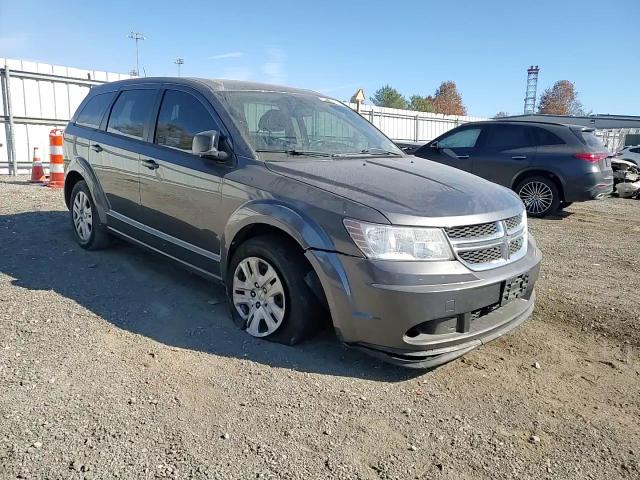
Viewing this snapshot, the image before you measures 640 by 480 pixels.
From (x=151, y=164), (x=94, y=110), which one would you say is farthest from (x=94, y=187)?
(x=151, y=164)

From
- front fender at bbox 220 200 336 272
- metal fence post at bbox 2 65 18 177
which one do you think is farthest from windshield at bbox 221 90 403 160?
metal fence post at bbox 2 65 18 177

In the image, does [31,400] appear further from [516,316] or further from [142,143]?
Answer: [516,316]

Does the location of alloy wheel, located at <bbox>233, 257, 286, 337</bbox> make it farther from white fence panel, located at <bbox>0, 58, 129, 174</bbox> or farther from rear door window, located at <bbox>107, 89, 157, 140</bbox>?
white fence panel, located at <bbox>0, 58, 129, 174</bbox>

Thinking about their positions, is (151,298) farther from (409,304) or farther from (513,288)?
(513,288)

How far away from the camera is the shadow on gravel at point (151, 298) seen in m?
3.44

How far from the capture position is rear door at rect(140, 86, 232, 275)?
394 cm

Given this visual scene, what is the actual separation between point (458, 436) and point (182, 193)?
2757mm

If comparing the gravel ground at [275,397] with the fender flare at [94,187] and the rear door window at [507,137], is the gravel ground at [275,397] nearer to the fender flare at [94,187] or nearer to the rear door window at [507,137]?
the fender flare at [94,187]

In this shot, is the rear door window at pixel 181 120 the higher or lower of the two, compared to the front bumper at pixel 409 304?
higher

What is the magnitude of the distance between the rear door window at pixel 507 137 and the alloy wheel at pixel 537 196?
78cm

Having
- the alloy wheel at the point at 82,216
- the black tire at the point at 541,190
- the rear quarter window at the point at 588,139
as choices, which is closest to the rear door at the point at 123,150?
the alloy wheel at the point at 82,216

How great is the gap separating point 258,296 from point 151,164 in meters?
1.72

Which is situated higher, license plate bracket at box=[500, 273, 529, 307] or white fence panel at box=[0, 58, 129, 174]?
white fence panel at box=[0, 58, 129, 174]

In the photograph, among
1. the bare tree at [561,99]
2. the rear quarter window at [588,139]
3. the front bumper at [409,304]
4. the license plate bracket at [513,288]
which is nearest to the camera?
the front bumper at [409,304]
